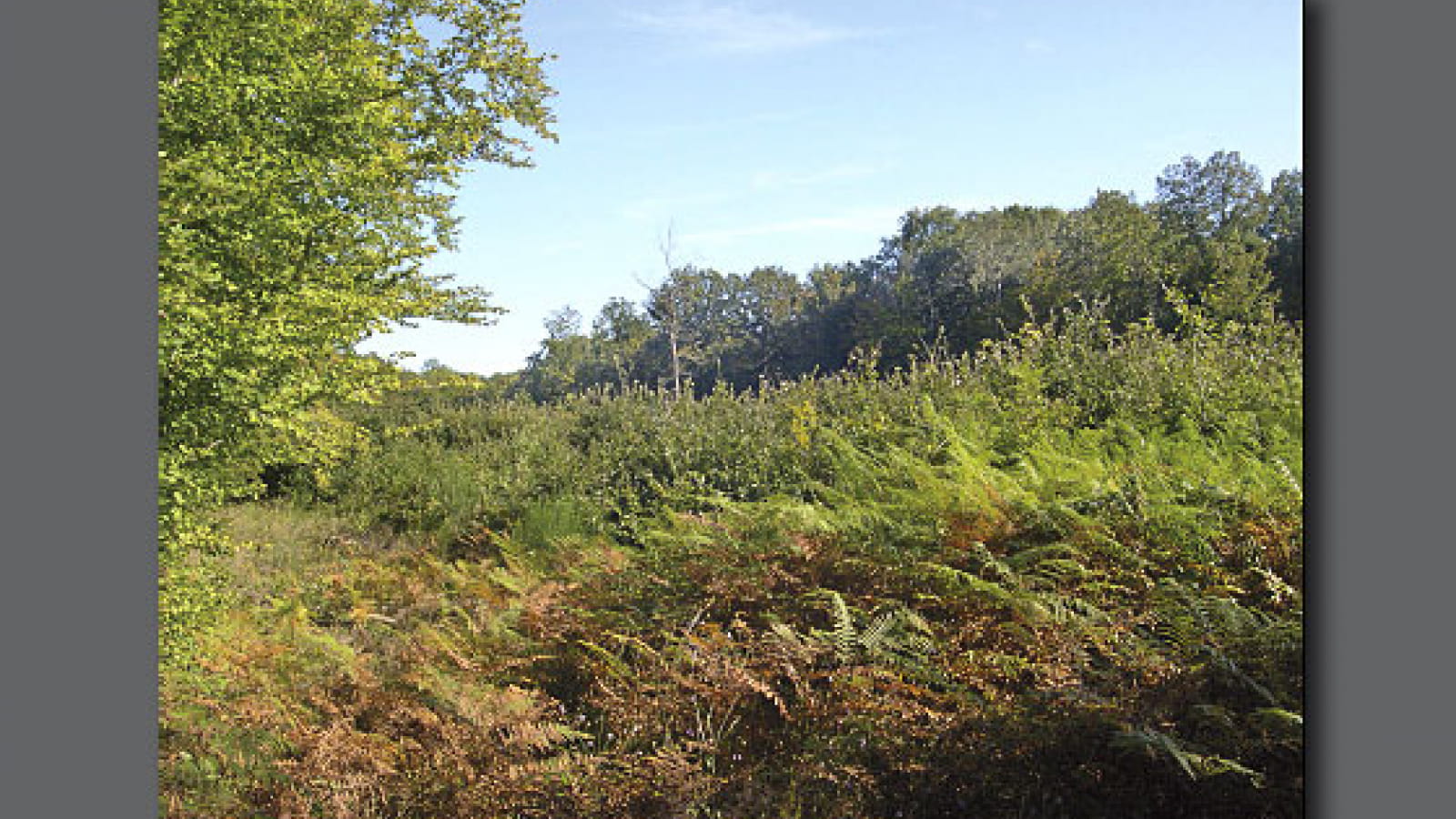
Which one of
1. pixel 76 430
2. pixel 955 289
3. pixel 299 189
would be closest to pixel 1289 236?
pixel 955 289

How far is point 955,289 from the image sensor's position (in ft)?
14.9

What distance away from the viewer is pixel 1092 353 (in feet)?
17.7

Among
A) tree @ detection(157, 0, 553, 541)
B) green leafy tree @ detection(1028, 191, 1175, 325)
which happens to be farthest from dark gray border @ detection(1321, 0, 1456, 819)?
tree @ detection(157, 0, 553, 541)

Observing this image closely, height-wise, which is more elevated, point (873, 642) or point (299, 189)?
point (299, 189)

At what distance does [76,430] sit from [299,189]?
240cm

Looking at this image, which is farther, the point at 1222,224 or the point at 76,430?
the point at 1222,224

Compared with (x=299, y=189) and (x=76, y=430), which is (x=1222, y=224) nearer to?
(x=76, y=430)

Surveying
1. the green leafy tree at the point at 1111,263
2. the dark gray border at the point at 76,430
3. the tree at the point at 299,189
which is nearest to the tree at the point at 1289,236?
the green leafy tree at the point at 1111,263

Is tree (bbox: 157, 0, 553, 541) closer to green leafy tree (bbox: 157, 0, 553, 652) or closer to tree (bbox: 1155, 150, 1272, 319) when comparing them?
green leafy tree (bbox: 157, 0, 553, 652)

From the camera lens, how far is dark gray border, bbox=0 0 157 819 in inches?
106

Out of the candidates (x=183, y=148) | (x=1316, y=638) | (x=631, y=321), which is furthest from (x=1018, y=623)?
(x=183, y=148)

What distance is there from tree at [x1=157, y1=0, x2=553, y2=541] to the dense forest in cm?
3

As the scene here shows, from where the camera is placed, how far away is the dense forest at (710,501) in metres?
2.59

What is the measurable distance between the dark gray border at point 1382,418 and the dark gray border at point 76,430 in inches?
150
